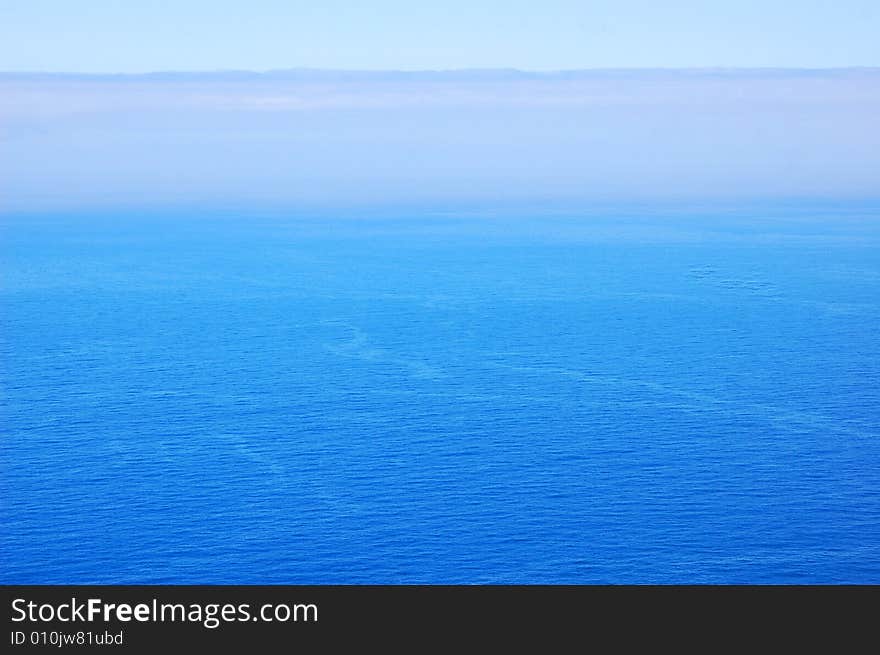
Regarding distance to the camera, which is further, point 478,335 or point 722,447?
point 478,335

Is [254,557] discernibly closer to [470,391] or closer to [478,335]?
[470,391]
